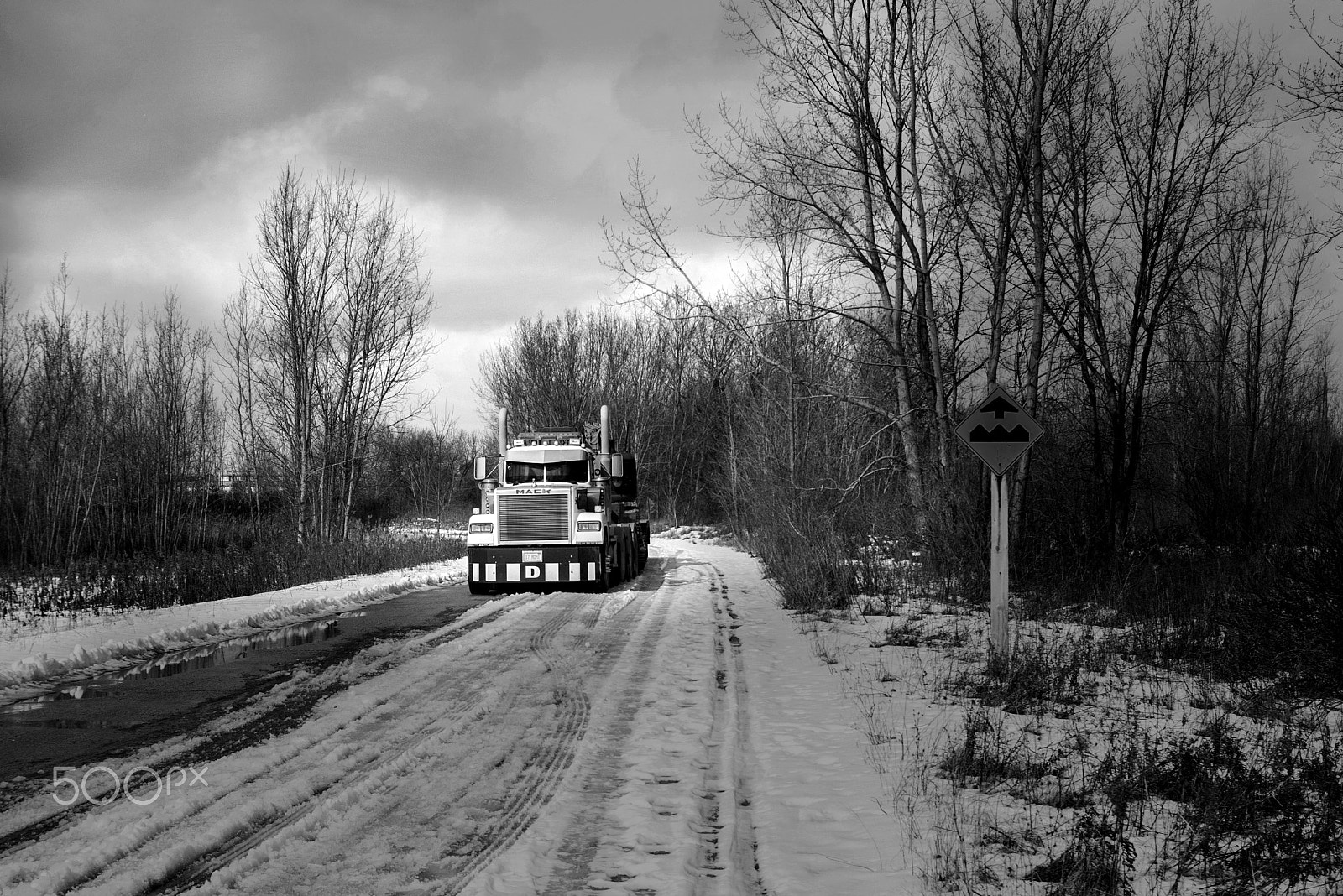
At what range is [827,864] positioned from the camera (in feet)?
13.0

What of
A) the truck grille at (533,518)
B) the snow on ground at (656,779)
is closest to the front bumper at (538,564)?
the truck grille at (533,518)

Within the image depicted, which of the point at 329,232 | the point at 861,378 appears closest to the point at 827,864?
the point at 861,378

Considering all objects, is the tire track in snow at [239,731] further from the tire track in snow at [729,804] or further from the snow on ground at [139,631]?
the tire track in snow at [729,804]

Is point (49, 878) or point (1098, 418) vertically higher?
point (1098, 418)

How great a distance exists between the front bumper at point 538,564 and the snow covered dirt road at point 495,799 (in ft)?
27.4

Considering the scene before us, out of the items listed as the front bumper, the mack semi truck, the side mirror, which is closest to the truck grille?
the mack semi truck

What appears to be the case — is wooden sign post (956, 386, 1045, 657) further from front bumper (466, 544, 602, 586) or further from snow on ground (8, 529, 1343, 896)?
front bumper (466, 544, 602, 586)

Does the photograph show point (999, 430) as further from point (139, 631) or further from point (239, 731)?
point (139, 631)

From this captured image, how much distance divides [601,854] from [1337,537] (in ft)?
23.0

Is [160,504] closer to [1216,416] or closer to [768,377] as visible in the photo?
[768,377]

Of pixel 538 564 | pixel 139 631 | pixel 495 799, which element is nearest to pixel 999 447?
pixel 495 799

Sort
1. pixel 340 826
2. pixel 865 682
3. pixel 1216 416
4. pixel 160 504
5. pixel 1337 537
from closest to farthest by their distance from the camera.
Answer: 1. pixel 340 826
2. pixel 1337 537
3. pixel 865 682
4. pixel 160 504
5. pixel 1216 416

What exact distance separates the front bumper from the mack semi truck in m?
0.02

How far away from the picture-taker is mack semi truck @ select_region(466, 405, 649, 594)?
56.4 ft
